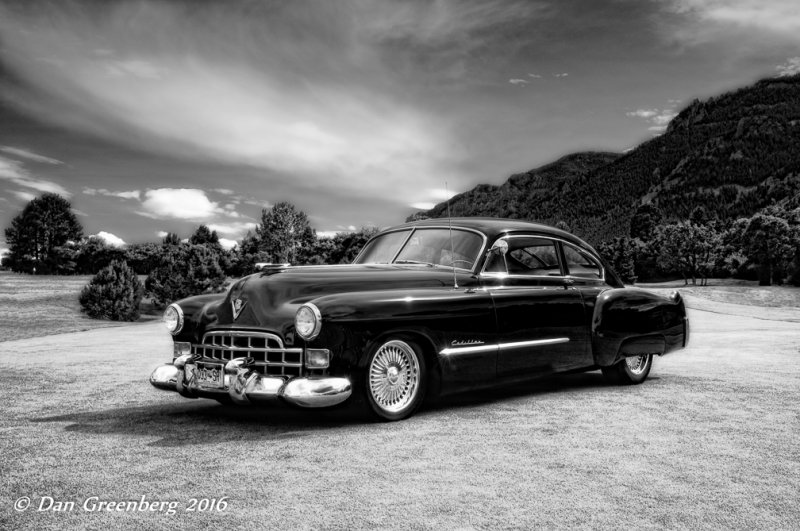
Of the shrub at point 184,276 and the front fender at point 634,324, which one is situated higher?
the shrub at point 184,276

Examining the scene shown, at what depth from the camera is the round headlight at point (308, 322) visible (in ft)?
19.3

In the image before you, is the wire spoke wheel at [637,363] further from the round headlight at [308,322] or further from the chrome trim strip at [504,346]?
the round headlight at [308,322]

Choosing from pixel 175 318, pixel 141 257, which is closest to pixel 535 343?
pixel 175 318

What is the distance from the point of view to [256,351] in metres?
6.14

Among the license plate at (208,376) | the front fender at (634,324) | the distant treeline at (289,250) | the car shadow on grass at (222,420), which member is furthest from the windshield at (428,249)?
the distant treeline at (289,250)

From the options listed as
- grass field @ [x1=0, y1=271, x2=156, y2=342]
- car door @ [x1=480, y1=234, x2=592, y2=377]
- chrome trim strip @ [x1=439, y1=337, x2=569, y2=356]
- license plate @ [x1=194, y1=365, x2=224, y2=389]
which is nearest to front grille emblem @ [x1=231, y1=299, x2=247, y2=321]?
license plate @ [x1=194, y1=365, x2=224, y2=389]

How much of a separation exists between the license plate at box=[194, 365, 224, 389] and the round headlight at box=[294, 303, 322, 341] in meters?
0.82

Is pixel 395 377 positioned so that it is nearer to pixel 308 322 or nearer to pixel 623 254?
pixel 308 322

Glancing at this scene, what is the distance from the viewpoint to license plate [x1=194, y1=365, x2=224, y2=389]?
20.2ft

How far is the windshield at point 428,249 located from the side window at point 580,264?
1376mm

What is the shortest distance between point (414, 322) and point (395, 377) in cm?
51

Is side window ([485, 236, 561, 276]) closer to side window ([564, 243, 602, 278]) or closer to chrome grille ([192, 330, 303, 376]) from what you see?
side window ([564, 243, 602, 278])

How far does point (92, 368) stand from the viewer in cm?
1123

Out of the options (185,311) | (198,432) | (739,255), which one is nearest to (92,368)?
(185,311)
